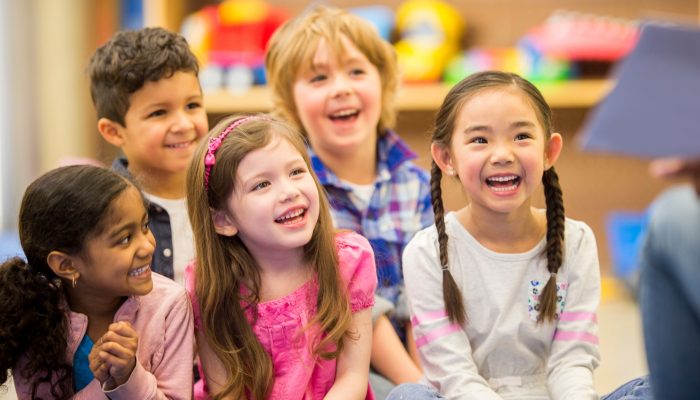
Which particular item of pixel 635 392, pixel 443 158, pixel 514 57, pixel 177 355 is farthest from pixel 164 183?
pixel 514 57

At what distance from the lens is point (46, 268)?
4.18ft

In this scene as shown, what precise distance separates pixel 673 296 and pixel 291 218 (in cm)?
60

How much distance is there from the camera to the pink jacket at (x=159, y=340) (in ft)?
4.20

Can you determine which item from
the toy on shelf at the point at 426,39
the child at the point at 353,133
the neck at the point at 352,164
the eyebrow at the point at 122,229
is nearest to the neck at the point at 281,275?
the eyebrow at the point at 122,229

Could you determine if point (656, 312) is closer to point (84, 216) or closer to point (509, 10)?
point (84, 216)

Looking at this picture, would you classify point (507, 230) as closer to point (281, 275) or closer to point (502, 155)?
point (502, 155)

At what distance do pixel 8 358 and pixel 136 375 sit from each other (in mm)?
194

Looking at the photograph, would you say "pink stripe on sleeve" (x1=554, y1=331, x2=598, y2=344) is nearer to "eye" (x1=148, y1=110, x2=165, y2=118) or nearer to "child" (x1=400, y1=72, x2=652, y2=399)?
"child" (x1=400, y1=72, x2=652, y2=399)

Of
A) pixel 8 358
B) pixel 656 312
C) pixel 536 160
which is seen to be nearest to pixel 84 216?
pixel 8 358

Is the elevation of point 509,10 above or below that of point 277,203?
above

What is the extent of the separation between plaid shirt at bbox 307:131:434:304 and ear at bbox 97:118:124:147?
362 millimetres

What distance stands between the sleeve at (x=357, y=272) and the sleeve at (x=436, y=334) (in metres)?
0.06

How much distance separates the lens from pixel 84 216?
123 centimetres

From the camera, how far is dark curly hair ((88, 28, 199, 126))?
1.58m
